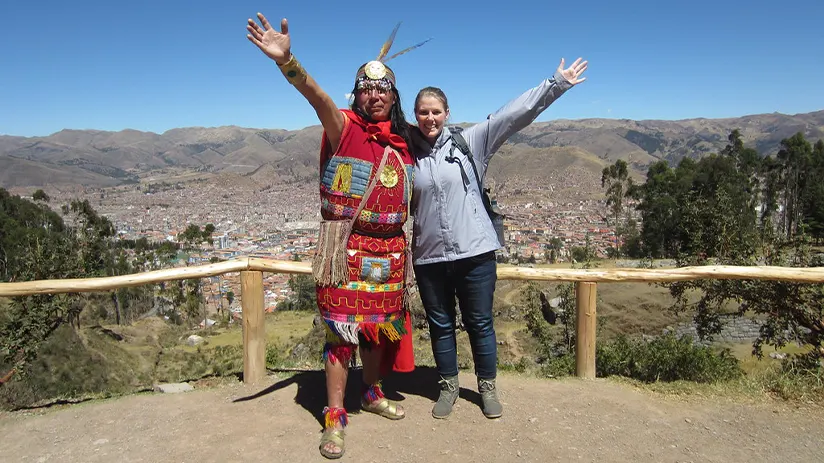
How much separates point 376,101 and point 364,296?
3.31 ft

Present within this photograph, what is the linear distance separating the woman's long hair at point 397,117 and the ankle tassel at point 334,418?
1.49 m

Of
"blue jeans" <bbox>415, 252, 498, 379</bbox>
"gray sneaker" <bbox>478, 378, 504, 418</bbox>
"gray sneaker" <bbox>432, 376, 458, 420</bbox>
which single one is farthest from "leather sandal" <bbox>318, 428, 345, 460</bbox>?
"gray sneaker" <bbox>478, 378, 504, 418</bbox>

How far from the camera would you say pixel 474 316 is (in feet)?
10.2

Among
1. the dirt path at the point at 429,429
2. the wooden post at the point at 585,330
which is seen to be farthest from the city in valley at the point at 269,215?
the dirt path at the point at 429,429

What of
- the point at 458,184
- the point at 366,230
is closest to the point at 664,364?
the point at 458,184

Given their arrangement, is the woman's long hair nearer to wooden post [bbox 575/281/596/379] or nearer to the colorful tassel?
the colorful tassel

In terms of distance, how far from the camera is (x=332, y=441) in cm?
285

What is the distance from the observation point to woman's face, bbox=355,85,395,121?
2705 mm

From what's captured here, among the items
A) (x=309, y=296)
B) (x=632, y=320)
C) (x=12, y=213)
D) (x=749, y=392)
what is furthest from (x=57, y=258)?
(x=12, y=213)

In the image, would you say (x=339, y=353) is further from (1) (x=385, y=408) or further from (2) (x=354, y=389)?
(2) (x=354, y=389)

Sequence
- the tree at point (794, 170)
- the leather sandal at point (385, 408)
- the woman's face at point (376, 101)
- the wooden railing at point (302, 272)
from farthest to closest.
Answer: the tree at point (794, 170) → the wooden railing at point (302, 272) → the leather sandal at point (385, 408) → the woman's face at point (376, 101)

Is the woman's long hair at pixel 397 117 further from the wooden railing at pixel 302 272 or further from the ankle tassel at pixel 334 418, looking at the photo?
the ankle tassel at pixel 334 418

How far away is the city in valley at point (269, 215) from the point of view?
4941 cm

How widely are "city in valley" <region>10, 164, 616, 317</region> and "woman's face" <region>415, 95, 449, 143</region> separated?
35653 millimetres
